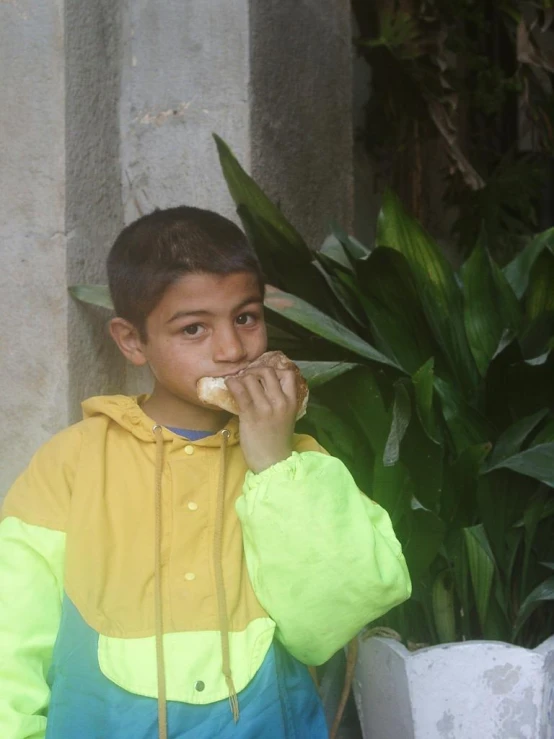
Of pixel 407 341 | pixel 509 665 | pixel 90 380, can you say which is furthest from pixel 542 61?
pixel 509 665

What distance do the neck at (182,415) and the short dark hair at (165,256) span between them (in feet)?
0.35

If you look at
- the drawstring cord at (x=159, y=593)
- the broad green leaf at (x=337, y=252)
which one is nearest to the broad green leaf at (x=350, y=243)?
the broad green leaf at (x=337, y=252)

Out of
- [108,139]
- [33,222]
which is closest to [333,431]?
[33,222]

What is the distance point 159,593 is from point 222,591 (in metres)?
0.09

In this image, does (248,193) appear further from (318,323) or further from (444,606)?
(444,606)

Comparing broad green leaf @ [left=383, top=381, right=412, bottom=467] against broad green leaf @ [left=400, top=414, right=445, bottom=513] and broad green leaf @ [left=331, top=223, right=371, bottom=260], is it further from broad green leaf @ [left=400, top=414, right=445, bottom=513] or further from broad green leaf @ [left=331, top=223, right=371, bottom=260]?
broad green leaf @ [left=331, top=223, right=371, bottom=260]

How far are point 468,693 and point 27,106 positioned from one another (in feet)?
4.99

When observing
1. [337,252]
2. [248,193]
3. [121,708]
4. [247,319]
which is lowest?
[121,708]

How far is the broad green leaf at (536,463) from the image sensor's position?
1.60 m

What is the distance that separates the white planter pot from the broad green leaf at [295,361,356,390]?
52 cm

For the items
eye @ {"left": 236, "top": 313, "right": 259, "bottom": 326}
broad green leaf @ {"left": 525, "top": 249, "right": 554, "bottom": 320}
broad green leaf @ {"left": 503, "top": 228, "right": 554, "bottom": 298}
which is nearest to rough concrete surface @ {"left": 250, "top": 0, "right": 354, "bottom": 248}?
broad green leaf @ {"left": 503, "top": 228, "right": 554, "bottom": 298}

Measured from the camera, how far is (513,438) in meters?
1.72

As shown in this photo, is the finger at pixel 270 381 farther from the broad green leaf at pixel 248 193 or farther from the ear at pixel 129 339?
the broad green leaf at pixel 248 193

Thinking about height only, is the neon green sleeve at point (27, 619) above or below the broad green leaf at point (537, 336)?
below
